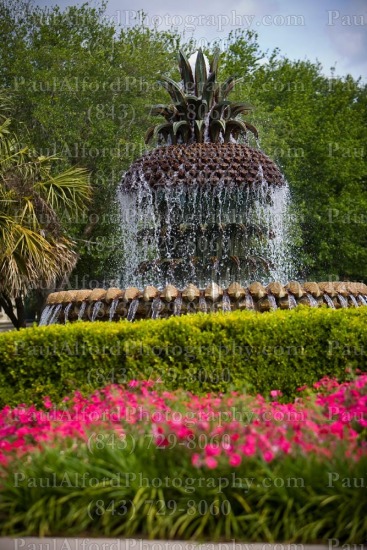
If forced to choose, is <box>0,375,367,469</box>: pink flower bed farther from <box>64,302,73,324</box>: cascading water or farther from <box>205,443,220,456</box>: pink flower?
<box>64,302,73,324</box>: cascading water

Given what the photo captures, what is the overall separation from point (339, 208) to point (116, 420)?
25835 mm

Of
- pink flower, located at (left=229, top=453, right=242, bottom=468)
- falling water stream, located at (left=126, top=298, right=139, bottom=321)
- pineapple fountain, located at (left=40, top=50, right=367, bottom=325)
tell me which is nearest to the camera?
pink flower, located at (left=229, top=453, right=242, bottom=468)

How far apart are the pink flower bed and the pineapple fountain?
4140 millimetres

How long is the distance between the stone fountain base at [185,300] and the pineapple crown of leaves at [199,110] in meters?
2.97

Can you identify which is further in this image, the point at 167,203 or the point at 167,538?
the point at 167,203

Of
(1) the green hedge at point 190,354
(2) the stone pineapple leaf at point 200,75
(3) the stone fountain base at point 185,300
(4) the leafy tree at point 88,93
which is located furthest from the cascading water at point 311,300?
(4) the leafy tree at point 88,93

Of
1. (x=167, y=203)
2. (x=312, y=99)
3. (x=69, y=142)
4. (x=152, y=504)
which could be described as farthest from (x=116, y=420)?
(x=312, y=99)

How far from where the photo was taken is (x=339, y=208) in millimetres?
30438

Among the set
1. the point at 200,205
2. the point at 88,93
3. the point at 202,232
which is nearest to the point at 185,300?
the point at 202,232

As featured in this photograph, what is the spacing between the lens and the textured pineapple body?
1130cm

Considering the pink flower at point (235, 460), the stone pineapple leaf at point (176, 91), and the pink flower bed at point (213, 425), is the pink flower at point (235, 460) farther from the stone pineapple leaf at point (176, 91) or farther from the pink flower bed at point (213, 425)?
the stone pineapple leaf at point (176, 91)

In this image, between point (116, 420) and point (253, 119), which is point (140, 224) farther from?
A: point (253, 119)

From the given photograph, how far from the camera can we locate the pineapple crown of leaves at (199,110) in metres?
12.0

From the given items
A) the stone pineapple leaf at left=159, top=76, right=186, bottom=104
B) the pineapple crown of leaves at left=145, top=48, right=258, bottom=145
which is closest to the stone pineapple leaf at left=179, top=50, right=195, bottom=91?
the pineapple crown of leaves at left=145, top=48, right=258, bottom=145
